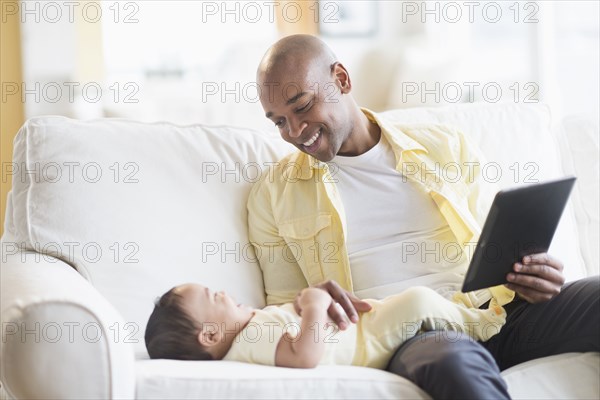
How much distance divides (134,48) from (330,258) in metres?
4.56

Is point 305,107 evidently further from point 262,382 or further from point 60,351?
point 60,351

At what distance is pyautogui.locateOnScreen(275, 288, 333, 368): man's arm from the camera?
5.12 feet

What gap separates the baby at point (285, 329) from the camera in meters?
1.60

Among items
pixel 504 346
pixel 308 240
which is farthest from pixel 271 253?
pixel 504 346

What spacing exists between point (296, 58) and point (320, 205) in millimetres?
341

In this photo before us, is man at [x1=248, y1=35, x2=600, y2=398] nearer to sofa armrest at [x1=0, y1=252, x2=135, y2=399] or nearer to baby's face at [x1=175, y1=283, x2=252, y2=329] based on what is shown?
baby's face at [x1=175, y1=283, x2=252, y2=329]

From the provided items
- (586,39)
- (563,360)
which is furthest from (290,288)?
(586,39)

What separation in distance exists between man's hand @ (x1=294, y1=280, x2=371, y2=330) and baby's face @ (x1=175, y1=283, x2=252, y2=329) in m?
0.13

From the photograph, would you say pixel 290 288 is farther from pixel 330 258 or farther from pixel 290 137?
pixel 290 137

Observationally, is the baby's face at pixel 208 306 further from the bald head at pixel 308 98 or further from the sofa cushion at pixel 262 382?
the bald head at pixel 308 98

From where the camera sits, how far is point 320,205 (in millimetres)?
1986

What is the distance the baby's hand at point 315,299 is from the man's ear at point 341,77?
1.92 ft

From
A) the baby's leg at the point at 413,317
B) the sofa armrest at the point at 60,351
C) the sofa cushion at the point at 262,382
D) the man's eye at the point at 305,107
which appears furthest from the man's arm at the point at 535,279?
the sofa armrest at the point at 60,351

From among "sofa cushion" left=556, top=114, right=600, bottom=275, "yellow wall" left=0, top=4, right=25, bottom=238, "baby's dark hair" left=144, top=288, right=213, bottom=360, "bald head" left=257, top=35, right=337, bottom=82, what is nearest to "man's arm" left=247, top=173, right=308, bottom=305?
"bald head" left=257, top=35, right=337, bottom=82
